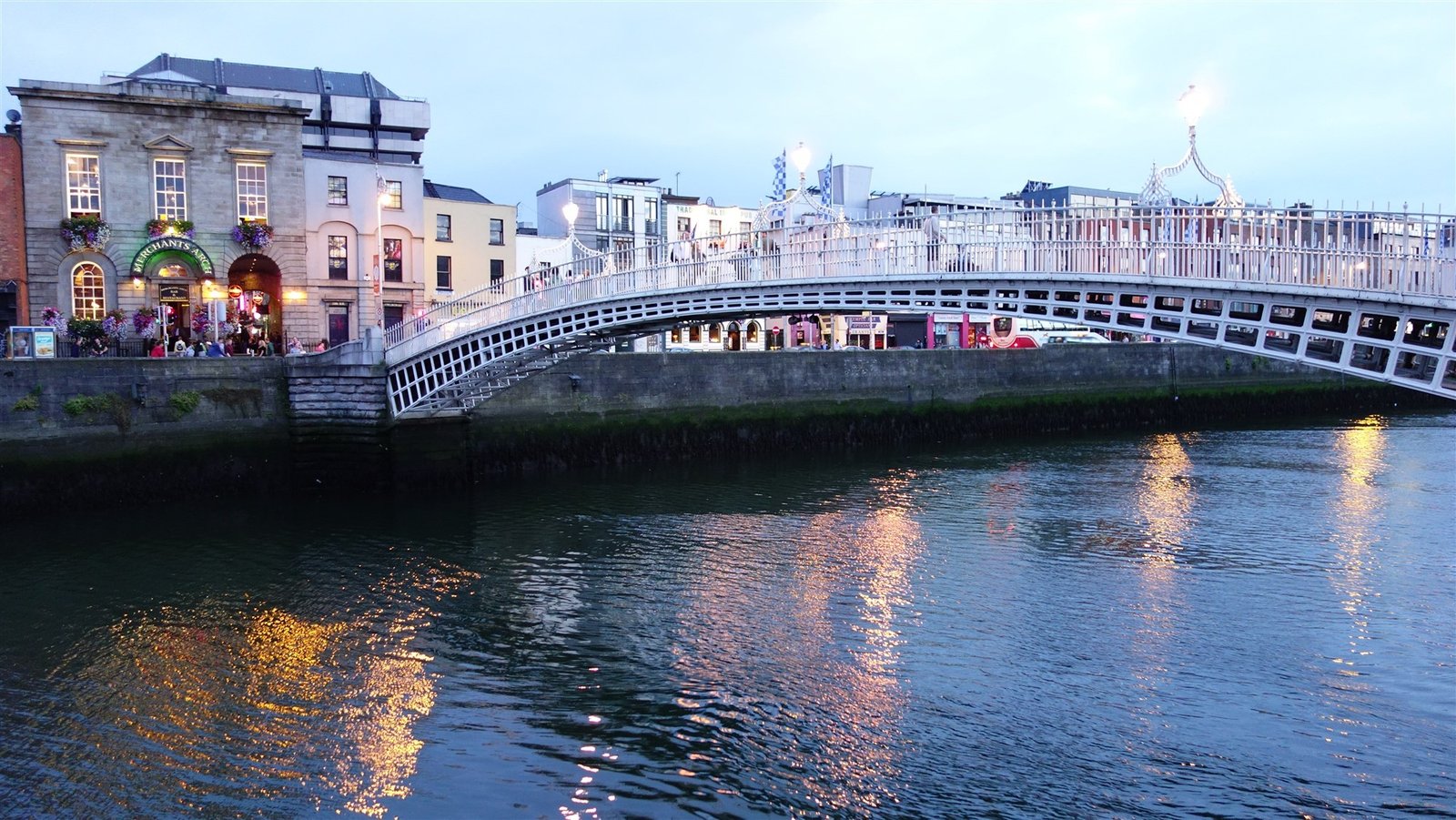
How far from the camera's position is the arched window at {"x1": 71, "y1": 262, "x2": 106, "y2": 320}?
28.1 m

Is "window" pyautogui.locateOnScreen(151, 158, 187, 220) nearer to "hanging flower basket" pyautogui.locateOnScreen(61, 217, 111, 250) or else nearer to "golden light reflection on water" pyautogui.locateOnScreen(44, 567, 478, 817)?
"hanging flower basket" pyautogui.locateOnScreen(61, 217, 111, 250)

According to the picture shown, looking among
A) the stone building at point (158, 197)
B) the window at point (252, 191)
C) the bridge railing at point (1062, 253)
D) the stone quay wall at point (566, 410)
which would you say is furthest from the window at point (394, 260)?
the bridge railing at point (1062, 253)

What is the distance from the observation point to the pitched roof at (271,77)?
41.8m

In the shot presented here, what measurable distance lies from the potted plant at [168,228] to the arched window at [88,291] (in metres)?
1.69

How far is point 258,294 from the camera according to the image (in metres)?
30.5

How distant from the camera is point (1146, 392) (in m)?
39.0

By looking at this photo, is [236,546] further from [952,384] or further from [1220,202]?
[952,384]

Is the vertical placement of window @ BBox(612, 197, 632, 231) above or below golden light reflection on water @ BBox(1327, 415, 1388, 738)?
above

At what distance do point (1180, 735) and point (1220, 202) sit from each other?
686 cm

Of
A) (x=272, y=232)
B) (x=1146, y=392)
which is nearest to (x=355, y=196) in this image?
(x=272, y=232)

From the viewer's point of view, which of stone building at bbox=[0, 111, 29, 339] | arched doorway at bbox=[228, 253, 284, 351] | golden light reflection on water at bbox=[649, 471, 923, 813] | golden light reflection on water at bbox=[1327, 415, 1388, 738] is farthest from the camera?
arched doorway at bbox=[228, 253, 284, 351]

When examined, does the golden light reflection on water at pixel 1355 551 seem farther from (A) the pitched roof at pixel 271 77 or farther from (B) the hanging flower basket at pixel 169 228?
(A) the pitched roof at pixel 271 77

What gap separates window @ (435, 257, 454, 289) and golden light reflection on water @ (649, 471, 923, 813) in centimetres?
2010

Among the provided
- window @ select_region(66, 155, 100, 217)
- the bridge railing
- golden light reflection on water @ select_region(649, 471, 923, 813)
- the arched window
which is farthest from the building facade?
golden light reflection on water @ select_region(649, 471, 923, 813)
